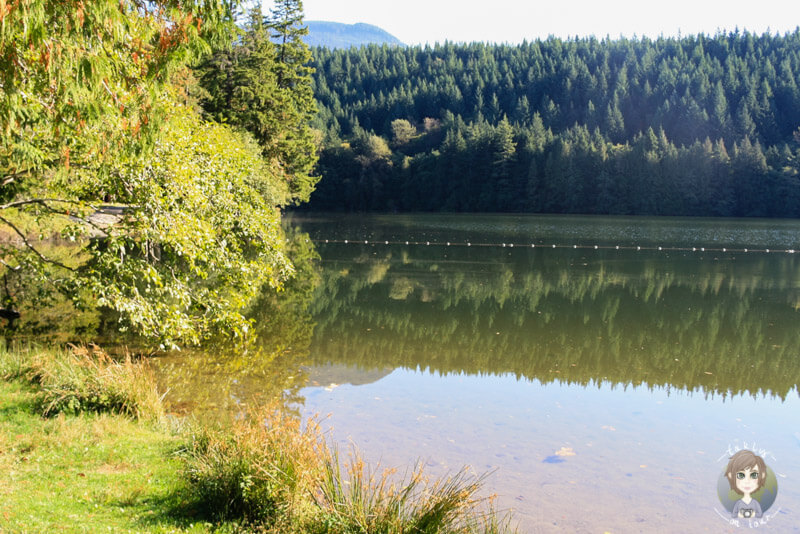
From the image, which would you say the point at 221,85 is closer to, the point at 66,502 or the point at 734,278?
the point at 734,278

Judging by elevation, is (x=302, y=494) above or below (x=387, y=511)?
below

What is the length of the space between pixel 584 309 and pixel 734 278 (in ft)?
33.7

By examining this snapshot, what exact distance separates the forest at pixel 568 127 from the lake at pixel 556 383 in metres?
65.0

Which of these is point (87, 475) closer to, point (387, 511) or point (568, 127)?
point (387, 511)

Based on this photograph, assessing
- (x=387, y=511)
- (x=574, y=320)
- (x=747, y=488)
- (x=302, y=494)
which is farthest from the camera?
(x=574, y=320)

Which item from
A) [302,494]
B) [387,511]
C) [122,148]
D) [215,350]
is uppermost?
[122,148]

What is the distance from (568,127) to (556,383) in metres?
116

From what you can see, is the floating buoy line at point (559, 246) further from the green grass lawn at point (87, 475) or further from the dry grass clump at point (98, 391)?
the green grass lawn at point (87, 475)

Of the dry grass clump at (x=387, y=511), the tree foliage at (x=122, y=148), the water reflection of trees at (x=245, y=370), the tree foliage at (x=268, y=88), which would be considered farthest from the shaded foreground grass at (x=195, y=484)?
the tree foliage at (x=268, y=88)

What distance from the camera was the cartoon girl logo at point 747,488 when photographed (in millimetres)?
7277

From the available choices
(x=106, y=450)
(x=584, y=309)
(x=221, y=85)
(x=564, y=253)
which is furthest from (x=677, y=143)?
(x=106, y=450)

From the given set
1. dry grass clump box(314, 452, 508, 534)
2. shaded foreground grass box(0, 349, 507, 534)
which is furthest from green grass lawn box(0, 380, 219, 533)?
dry grass clump box(314, 452, 508, 534)

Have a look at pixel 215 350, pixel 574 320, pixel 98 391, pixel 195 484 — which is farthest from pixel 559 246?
pixel 195 484

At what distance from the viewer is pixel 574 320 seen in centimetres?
1786
